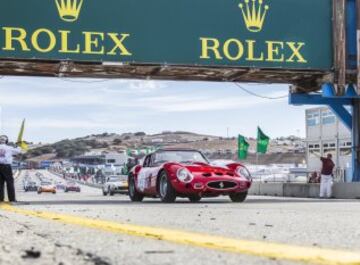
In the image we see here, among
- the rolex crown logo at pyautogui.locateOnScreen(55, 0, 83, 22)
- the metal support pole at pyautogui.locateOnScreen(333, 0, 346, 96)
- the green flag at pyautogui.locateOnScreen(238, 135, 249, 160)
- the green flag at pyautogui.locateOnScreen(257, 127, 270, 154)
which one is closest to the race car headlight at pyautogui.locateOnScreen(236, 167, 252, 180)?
the metal support pole at pyautogui.locateOnScreen(333, 0, 346, 96)

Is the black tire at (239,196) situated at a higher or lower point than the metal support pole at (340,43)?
lower

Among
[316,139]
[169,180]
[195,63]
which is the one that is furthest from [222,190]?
[316,139]

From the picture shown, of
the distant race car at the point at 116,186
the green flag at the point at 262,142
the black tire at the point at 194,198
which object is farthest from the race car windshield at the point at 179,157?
the green flag at the point at 262,142

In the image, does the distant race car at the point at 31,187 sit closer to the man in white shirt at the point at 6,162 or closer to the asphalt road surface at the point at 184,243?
the man in white shirt at the point at 6,162

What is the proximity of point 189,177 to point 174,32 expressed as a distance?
6.31 meters

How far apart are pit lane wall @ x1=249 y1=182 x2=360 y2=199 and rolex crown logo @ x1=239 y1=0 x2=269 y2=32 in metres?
5.37

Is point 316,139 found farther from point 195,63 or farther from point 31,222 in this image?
point 31,222

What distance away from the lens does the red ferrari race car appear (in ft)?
43.7

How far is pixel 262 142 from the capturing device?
3509 cm

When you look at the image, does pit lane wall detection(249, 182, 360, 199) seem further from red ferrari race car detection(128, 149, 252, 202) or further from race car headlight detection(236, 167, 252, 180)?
red ferrari race car detection(128, 149, 252, 202)

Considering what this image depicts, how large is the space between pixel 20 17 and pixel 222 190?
754 cm

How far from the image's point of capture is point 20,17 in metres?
17.0

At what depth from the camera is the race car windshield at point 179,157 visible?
568 inches

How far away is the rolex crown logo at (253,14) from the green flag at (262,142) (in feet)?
54.2
